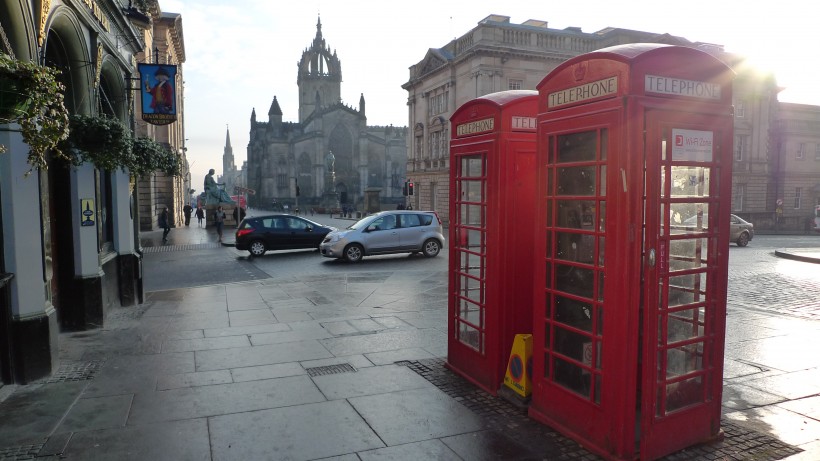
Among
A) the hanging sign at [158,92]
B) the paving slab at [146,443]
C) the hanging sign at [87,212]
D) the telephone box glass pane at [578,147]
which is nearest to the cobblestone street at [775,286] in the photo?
the telephone box glass pane at [578,147]

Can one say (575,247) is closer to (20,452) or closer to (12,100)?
(12,100)

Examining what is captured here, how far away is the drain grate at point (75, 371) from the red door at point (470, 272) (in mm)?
4177

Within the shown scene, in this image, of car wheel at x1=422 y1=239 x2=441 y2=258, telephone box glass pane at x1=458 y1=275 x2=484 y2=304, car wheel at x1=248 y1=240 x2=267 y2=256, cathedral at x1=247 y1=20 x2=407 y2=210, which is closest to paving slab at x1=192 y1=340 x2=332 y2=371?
telephone box glass pane at x1=458 y1=275 x2=484 y2=304

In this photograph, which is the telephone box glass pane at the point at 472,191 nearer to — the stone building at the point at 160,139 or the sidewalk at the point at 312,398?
the sidewalk at the point at 312,398

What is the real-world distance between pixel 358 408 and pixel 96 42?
291 inches

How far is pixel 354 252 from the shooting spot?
1786 centimetres

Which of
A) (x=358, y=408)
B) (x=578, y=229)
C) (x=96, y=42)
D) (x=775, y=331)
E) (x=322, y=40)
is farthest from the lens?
(x=322, y=40)

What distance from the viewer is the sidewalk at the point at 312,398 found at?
460 centimetres

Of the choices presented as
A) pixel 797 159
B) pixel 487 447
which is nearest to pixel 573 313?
pixel 487 447

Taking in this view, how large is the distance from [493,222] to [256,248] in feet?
52.0

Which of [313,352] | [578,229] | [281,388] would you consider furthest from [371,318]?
[578,229]

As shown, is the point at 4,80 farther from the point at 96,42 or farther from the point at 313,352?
the point at 96,42

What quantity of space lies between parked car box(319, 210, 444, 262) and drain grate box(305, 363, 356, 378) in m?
11.0

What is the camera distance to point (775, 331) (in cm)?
840
